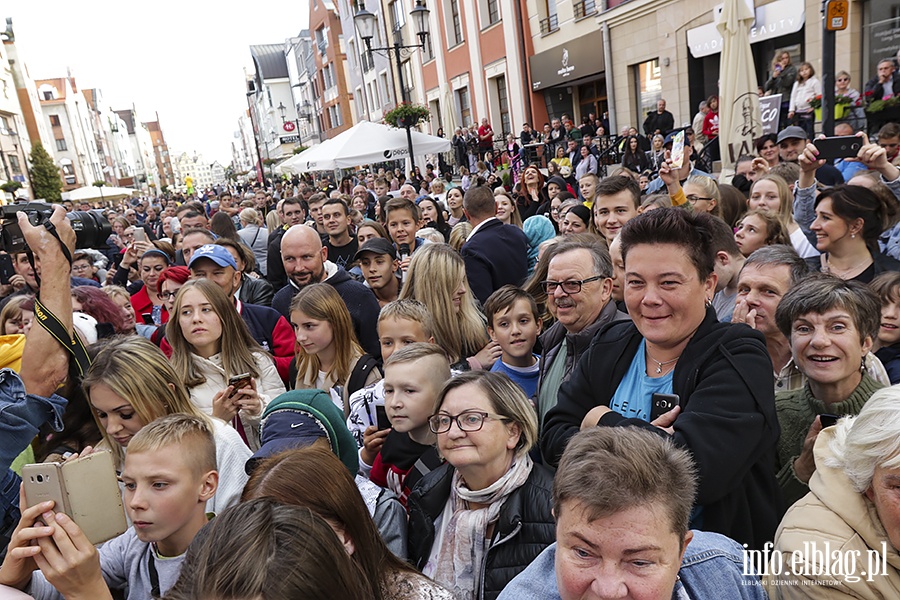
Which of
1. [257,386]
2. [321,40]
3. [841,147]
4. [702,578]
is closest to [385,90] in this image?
[321,40]

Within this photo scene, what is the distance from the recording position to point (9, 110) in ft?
144

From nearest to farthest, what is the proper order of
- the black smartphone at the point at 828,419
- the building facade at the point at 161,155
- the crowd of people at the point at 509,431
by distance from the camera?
the crowd of people at the point at 509,431
the black smartphone at the point at 828,419
the building facade at the point at 161,155

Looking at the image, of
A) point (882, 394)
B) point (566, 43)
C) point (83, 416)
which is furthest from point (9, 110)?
point (882, 394)

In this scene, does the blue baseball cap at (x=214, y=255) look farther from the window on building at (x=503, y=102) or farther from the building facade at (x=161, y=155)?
the building facade at (x=161, y=155)

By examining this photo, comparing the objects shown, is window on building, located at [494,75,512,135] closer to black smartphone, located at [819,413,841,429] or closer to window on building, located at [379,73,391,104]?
window on building, located at [379,73,391,104]

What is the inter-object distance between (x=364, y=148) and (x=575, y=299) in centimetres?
1003

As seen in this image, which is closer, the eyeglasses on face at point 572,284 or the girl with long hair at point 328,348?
the eyeglasses on face at point 572,284

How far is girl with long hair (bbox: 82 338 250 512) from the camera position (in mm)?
2616

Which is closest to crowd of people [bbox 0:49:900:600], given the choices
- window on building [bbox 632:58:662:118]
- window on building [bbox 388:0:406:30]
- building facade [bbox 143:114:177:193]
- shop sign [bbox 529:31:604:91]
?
window on building [bbox 632:58:662:118]

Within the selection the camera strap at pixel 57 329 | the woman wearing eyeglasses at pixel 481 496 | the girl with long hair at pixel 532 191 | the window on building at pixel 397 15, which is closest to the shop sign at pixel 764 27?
the girl with long hair at pixel 532 191

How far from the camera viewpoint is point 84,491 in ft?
5.72

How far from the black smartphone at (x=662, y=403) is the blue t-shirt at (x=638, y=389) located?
2.1 inches

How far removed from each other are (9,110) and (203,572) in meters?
55.2

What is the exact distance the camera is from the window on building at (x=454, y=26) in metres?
25.0
